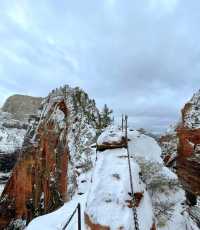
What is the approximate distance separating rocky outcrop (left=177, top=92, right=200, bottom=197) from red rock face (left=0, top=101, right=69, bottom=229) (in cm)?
874

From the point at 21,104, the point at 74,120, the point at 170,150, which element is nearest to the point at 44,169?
the point at 74,120

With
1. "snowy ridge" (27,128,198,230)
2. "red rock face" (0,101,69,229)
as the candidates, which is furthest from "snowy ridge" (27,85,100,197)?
"snowy ridge" (27,128,198,230)

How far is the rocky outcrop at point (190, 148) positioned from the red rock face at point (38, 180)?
874 cm

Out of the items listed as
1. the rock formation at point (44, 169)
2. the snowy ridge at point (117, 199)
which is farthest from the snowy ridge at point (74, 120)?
the snowy ridge at point (117, 199)

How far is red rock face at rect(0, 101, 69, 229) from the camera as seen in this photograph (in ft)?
54.6

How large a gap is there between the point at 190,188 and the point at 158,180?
6.11 ft

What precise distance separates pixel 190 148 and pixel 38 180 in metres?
10.9

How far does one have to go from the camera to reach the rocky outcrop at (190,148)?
9.50 meters

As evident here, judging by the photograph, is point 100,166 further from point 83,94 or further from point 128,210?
point 83,94

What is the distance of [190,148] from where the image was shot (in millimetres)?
9828

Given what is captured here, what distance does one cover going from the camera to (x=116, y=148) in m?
8.09

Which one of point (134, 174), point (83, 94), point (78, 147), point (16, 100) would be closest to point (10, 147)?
point (83, 94)

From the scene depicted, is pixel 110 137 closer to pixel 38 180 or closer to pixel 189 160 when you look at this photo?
pixel 189 160

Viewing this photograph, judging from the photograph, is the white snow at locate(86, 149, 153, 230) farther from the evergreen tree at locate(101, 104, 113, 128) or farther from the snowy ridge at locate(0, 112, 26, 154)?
the snowy ridge at locate(0, 112, 26, 154)
